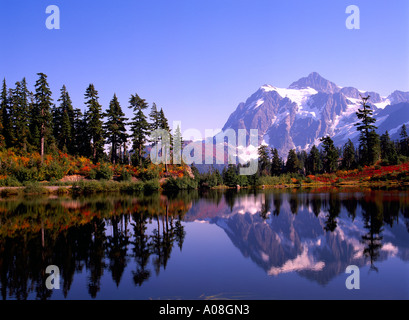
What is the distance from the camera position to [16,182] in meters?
39.3

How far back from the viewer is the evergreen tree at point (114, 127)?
185ft

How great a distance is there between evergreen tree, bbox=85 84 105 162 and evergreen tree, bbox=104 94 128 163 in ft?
4.33

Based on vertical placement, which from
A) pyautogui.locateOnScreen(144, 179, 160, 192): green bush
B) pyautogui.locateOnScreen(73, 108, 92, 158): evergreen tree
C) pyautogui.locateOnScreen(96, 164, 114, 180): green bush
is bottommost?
pyautogui.locateOnScreen(144, 179, 160, 192): green bush

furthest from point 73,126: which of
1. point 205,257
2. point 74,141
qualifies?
point 205,257

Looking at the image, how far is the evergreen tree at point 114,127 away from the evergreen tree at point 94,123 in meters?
1.32

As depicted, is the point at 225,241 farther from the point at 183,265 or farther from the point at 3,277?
the point at 3,277

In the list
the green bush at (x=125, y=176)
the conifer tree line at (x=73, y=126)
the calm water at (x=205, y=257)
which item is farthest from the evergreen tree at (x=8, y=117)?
the calm water at (x=205, y=257)

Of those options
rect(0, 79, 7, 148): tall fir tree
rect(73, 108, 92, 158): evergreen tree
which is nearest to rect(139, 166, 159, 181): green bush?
rect(73, 108, 92, 158): evergreen tree

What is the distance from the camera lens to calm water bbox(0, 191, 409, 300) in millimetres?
7418

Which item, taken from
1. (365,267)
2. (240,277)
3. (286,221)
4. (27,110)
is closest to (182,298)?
(240,277)

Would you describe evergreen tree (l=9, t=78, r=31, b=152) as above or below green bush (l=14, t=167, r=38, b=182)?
above

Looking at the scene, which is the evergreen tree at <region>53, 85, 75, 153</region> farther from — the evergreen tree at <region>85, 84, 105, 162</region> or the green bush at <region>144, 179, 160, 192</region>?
the green bush at <region>144, 179, 160, 192</region>

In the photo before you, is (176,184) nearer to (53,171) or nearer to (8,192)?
(53,171)
